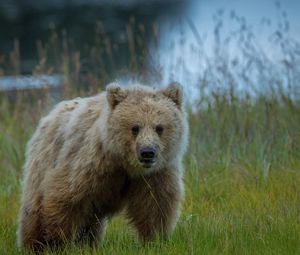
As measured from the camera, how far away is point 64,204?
196 inches

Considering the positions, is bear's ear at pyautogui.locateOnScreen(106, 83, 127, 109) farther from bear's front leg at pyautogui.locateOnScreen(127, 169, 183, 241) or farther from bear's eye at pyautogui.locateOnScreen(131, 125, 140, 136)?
bear's front leg at pyautogui.locateOnScreen(127, 169, 183, 241)

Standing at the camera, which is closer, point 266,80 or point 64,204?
point 64,204

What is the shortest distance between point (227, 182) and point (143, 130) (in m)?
2.09

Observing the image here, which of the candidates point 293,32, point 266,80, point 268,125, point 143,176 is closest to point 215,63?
point 266,80

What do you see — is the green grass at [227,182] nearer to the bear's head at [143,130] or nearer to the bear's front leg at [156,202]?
the bear's front leg at [156,202]

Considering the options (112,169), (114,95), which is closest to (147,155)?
(112,169)

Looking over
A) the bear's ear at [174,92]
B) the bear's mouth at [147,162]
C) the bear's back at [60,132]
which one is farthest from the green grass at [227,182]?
the bear's ear at [174,92]

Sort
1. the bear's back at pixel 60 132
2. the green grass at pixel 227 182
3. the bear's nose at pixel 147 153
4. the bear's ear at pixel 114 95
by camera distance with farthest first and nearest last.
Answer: the bear's back at pixel 60 132
the bear's ear at pixel 114 95
the green grass at pixel 227 182
the bear's nose at pixel 147 153

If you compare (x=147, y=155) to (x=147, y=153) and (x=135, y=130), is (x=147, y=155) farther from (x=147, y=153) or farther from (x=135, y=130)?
(x=135, y=130)

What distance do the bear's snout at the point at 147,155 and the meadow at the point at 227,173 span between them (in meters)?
0.50

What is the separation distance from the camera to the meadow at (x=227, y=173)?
486 centimetres

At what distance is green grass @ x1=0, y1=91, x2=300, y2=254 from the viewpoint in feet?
15.9

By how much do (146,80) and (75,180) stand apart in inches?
154

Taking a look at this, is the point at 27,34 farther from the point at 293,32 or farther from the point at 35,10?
the point at 293,32
